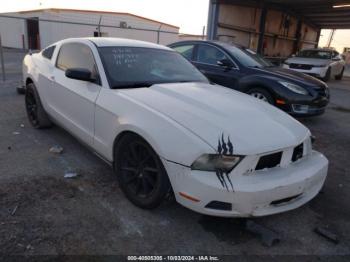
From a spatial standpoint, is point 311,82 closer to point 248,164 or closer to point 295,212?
point 295,212

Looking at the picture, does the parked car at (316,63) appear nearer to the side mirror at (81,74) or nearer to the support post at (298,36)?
the support post at (298,36)

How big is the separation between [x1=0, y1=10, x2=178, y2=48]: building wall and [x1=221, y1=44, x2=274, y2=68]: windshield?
2065 centimetres

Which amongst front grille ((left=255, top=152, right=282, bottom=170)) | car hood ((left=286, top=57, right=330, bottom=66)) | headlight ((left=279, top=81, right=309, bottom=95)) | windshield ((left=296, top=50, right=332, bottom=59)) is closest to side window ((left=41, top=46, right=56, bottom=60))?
front grille ((left=255, top=152, right=282, bottom=170))

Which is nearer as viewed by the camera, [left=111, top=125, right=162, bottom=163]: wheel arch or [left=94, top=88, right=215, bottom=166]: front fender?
[left=94, top=88, right=215, bottom=166]: front fender

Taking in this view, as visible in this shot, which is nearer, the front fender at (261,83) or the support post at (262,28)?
the front fender at (261,83)

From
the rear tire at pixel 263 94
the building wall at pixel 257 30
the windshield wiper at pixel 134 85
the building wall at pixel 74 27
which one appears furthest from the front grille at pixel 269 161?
the building wall at pixel 74 27

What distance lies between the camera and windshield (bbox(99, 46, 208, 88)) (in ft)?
11.2

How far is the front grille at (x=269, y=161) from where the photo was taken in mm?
2523

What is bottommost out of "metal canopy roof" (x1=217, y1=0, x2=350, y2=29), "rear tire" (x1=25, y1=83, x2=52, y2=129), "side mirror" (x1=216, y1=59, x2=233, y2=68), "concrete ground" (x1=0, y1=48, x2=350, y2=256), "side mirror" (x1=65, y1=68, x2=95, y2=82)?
"concrete ground" (x1=0, y1=48, x2=350, y2=256)

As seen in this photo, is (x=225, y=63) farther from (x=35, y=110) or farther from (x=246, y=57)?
(x=35, y=110)

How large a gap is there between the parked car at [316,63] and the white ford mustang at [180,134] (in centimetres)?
1088

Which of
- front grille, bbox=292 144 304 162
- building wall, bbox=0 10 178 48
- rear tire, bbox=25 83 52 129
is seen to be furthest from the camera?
building wall, bbox=0 10 178 48

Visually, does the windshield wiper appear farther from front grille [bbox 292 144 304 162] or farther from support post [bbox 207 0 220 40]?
support post [bbox 207 0 220 40]

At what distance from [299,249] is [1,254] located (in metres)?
2.32
